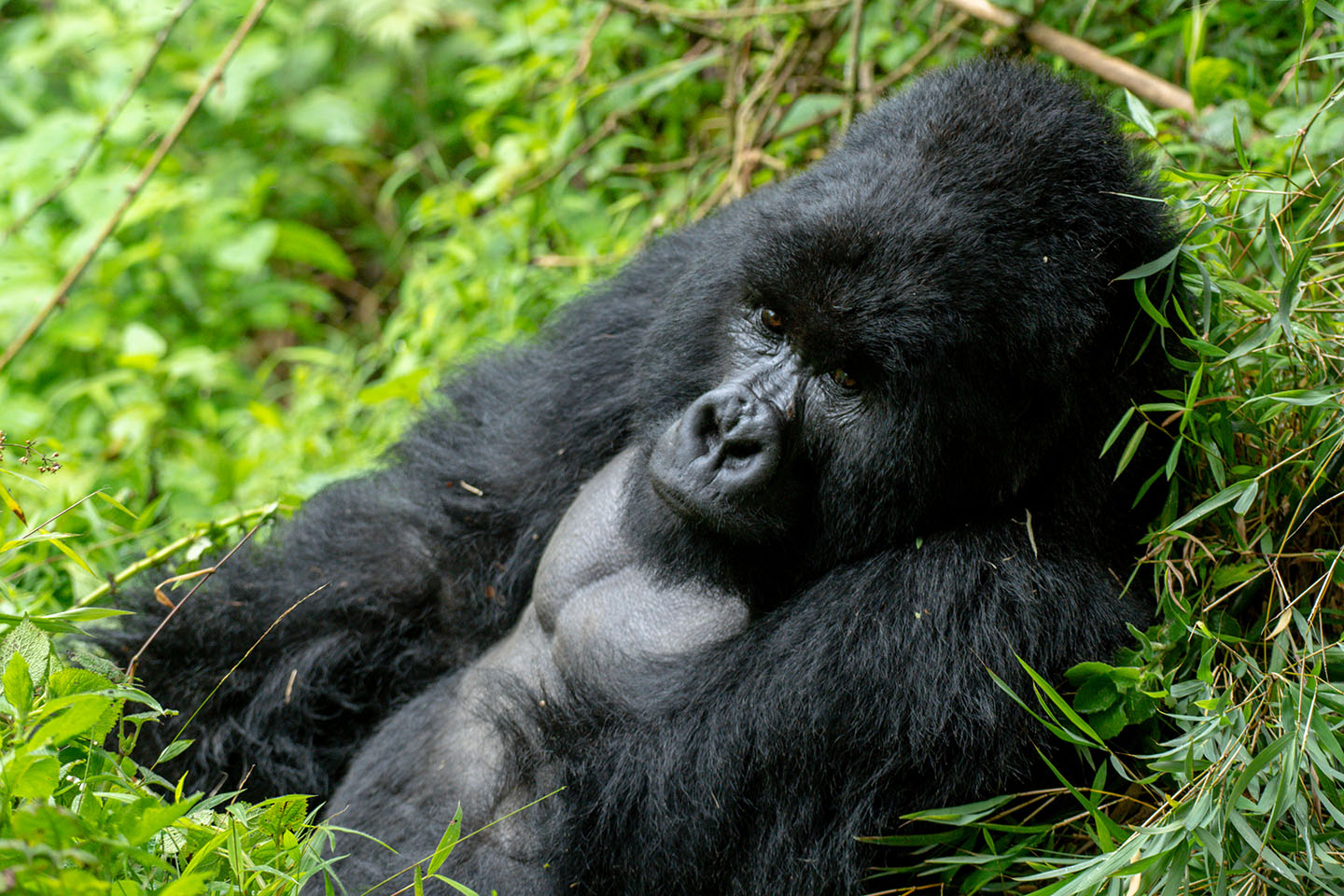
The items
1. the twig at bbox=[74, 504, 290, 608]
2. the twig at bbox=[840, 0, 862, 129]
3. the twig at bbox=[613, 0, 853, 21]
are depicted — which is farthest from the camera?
the twig at bbox=[613, 0, 853, 21]

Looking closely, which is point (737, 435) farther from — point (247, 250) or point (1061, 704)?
point (247, 250)

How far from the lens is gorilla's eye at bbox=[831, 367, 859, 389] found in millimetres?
2221

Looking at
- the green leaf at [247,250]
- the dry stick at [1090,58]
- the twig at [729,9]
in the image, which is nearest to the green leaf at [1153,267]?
the dry stick at [1090,58]

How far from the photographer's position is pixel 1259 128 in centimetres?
319

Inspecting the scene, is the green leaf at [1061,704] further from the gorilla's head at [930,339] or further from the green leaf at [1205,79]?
the green leaf at [1205,79]

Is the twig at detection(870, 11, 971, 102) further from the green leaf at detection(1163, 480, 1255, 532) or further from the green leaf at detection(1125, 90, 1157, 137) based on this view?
the green leaf at detection(1163, 480, 1255, 532)

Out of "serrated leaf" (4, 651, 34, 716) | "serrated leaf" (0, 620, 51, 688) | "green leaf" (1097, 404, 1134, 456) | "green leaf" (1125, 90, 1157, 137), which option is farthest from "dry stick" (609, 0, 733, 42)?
"serrated leaf" (4, 651, 34, 716)

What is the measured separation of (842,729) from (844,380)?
0.68 metres

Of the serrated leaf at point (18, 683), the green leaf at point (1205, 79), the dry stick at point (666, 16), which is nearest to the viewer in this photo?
the serrated leaf at point (18, 683)

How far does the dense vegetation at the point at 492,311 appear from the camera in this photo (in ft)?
6.05

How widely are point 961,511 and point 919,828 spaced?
0.63 meters

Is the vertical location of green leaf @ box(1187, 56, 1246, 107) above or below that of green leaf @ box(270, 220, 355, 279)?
above

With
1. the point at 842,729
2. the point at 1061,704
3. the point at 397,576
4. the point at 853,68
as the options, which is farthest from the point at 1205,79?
the point at 397,576

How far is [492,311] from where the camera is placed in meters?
4.43
